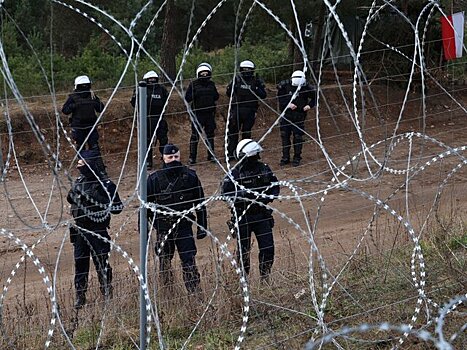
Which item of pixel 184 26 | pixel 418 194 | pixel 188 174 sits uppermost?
pixel 184 26

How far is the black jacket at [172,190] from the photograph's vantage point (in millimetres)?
6508

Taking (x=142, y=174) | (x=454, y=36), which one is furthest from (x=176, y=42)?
(x=142, y=174)

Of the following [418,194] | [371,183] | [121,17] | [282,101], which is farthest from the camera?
[121,17]

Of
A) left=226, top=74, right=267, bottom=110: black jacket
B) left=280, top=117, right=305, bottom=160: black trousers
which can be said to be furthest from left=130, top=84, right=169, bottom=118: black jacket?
left=280, top=117, right=305, bottom=160: black trousers

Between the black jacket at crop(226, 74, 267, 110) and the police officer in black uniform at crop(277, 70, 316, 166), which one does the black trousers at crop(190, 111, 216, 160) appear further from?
the police officer in black uniform at crop(277, 70, 316, 166)

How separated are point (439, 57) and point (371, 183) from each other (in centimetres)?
683

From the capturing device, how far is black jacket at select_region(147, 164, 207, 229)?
6.51 metres

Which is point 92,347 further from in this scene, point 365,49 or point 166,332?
point 365,49

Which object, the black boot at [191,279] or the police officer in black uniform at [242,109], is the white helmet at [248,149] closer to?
the black boot at [191,279]

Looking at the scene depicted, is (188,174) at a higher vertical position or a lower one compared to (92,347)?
higher

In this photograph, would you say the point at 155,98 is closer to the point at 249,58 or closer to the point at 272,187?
the point at 272,187

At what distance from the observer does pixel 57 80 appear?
15.6 metres

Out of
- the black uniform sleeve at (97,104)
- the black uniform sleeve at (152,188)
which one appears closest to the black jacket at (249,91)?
the black uniform sleeve at (97,104)

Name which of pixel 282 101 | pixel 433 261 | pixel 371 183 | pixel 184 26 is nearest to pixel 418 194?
pixel 371 183
